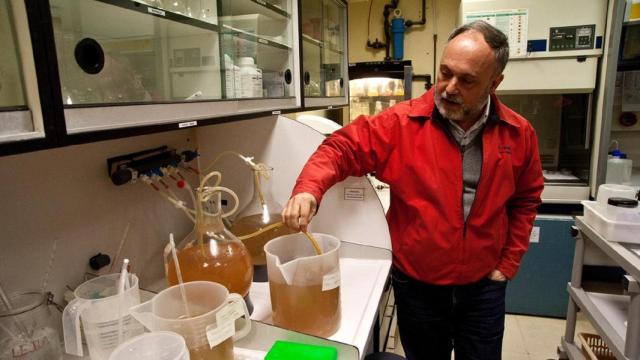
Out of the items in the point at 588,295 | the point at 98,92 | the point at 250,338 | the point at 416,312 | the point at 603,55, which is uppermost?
the point at 603,55

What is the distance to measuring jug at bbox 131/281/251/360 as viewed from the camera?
2.41ft

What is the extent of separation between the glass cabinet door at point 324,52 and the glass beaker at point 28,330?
117cm

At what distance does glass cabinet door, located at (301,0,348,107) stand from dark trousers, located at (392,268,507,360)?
0.90 m

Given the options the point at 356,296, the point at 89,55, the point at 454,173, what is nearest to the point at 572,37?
the point at 454,173

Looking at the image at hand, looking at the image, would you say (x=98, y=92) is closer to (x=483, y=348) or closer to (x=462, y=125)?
(x=462, y=125)

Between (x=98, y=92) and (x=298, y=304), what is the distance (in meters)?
0.65

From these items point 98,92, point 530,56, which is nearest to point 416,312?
point 98,92

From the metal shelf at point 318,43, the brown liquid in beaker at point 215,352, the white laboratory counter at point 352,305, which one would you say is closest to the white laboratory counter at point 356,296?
the white laboratory counter at point 352,305

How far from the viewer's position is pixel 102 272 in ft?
3.54

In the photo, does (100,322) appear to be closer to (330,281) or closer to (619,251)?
(330,281)

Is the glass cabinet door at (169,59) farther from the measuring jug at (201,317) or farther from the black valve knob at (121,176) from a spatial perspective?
the measuring jug at (201,317)

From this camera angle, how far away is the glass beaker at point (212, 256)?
947 mm

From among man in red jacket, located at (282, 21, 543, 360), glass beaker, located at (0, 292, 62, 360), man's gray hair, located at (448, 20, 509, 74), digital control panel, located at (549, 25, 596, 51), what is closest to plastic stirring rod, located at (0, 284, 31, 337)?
glass beaker, located at (0, 292, 62, 360)

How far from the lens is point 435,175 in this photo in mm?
1262
